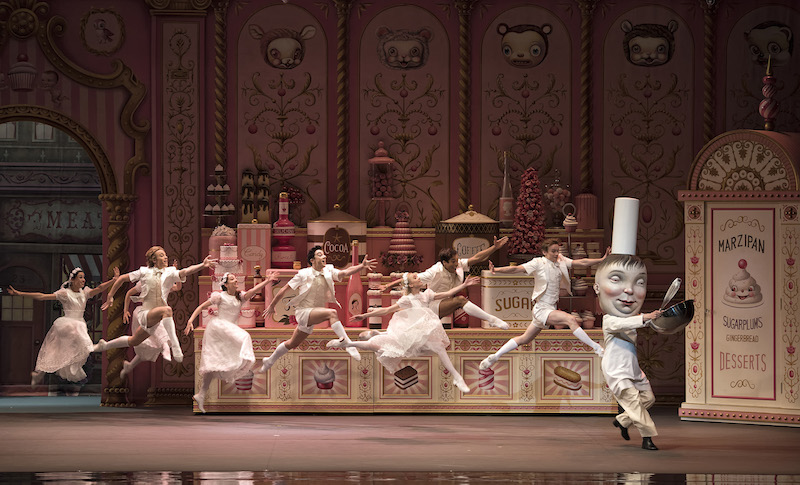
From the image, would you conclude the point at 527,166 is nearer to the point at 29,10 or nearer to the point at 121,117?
the point at 121,117

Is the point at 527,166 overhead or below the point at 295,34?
below

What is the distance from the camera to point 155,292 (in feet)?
34.3

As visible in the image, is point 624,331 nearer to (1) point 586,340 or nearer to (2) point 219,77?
(1) point 586,340

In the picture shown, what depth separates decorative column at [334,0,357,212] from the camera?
11.2m

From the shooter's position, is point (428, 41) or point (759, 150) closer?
point (759, 150)

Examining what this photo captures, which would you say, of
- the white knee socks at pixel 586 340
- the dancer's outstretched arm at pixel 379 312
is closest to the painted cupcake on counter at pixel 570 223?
the white knee socks at pixel 586 340

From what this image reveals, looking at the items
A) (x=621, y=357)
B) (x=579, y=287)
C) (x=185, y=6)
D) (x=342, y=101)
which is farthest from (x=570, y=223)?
(x=185, y=6)

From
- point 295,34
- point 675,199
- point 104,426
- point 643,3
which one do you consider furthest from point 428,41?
point 104,426

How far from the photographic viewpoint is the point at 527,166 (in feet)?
37.1

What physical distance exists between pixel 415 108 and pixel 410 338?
8.29 ft

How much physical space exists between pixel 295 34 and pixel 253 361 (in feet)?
10.7

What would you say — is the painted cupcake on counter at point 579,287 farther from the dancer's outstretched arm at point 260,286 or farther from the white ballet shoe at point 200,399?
the white ballet shoe at point 200,399

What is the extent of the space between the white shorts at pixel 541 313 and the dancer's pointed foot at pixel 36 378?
4.59m

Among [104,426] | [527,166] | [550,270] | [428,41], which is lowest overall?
[104,426]
